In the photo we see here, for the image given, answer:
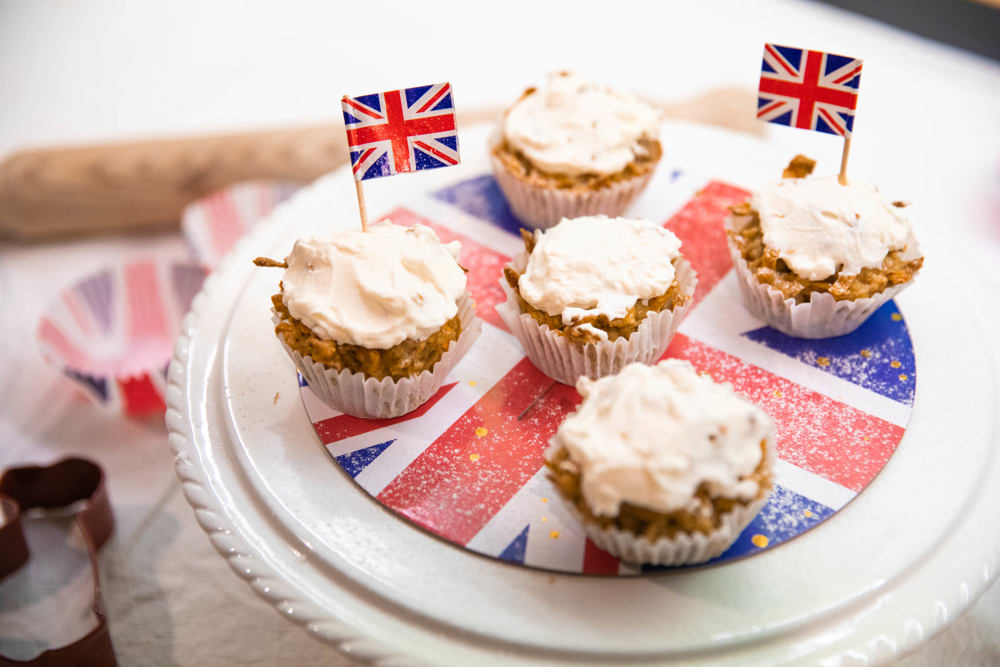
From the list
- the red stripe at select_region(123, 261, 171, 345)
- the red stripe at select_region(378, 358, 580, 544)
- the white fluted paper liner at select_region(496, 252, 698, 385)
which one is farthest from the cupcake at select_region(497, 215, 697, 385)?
the red stripe at select_region(123, 261, 171, 345)

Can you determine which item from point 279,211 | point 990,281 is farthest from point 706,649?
point 279,211

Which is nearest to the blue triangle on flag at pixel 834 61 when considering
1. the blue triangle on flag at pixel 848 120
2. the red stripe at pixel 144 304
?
the blue triangle on flag at pixel 848 120

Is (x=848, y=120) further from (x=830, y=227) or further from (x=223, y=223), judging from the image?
(x=223, y=223)

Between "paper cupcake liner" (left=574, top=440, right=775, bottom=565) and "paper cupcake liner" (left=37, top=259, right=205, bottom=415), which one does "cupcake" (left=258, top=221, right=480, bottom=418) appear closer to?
"paper cupcake liner" (left=574, top=440, right=775, bottom=565)

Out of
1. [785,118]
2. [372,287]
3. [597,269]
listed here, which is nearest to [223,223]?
[372,287]

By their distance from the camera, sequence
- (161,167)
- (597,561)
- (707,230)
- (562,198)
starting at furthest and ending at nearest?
(161,167), (707,230), (562,198), (597,561)
